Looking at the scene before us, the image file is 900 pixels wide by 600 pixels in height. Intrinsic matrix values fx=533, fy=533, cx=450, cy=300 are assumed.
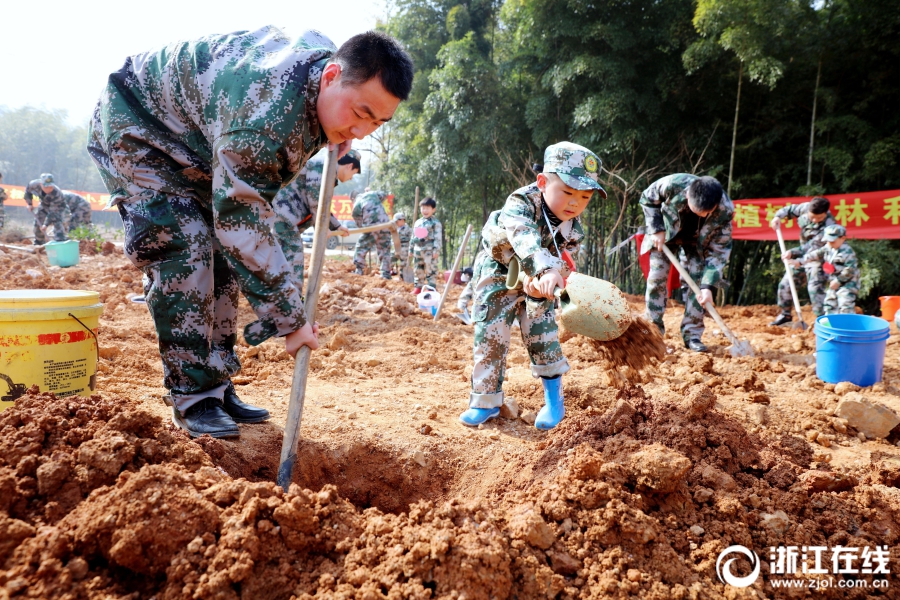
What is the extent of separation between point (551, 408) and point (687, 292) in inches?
115

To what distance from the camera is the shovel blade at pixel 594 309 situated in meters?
2.22

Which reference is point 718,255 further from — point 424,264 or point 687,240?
point 424,264

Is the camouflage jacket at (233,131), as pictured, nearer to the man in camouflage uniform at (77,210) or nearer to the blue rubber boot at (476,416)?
the blue rubber boot at (476,416)

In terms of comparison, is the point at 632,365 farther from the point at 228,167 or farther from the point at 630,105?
the point at 630,105

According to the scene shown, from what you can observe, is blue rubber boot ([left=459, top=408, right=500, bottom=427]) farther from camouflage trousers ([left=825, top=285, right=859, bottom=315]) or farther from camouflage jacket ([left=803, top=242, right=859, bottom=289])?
camouflage jacket ([left=803, top=242, right=859, bottom=289])

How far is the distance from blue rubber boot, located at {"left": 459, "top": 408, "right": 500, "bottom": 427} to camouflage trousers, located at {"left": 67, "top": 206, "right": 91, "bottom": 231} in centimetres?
1278

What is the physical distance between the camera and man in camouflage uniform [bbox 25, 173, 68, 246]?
36.5 ft

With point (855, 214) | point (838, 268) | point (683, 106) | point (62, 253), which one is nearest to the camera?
point (838, 268)

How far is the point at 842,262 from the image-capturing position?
653cm

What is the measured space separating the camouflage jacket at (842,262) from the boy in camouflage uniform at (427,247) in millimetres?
5574

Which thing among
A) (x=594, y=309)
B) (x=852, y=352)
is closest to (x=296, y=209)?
(x=594, y=309)

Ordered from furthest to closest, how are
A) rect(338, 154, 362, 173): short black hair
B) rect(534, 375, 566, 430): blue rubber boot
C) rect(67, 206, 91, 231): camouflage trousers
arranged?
rect(67, 206, 91, 231): camouflage trousers
rect(338, 154, 362, 173): short black hair
rect(534, 375, 566, 430): blue rubber boot

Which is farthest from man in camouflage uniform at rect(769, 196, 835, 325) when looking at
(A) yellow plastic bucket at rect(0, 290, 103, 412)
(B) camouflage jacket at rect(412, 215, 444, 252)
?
(A) yellow plastic bucket at rect(0, 290, 103, 412)

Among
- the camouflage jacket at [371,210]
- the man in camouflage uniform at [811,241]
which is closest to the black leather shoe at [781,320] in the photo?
the man in camouflage uniform at [811,241]
